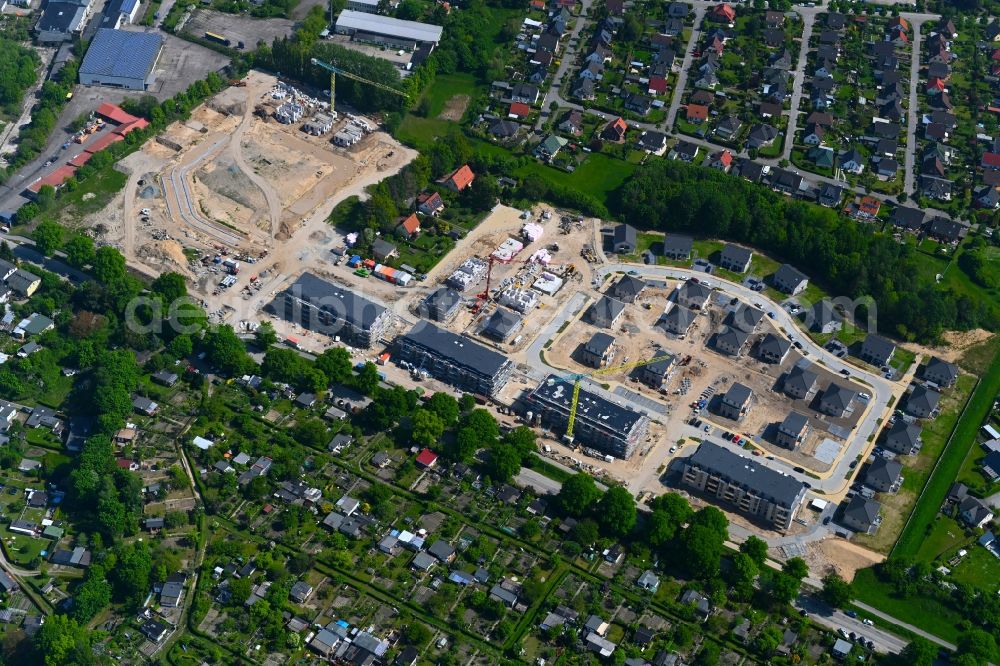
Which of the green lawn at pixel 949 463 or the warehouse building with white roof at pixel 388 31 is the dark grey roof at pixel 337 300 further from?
the warehouse building with white roof at pixel 388 31

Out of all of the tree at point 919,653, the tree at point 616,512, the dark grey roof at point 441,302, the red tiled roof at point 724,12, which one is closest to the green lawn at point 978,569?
the tree at point 919,653

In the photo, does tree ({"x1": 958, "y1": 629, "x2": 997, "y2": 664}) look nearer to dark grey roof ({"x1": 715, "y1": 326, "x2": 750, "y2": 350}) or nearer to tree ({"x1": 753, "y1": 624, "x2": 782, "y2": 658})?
tree ({"x1": 753, "y1": 624, "x2": 782, "y2": 658})

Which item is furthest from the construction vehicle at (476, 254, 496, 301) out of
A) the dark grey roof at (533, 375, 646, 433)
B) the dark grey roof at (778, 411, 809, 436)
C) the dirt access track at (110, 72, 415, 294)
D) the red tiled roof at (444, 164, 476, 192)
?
the dark grey roof at (778, 411, 809, 436)

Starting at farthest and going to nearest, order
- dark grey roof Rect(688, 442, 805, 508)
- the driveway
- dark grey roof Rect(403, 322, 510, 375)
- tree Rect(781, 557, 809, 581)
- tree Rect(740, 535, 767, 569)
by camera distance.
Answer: the driveway → dark grey roof Rect(403, 322, 510, 375) → dark grey roof Rect(688, 442, 805, 508) → tree Rect(740, 535, 767, 569) → tree Rect(781, 557, 809, 581)

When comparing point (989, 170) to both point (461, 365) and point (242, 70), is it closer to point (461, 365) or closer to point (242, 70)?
point (461, 365)

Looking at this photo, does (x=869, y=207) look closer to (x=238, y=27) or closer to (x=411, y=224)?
(x=411, y=224)

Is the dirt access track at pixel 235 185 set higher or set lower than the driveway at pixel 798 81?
lower

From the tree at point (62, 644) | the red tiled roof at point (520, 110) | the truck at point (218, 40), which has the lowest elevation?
the tree at point (62, 644)
